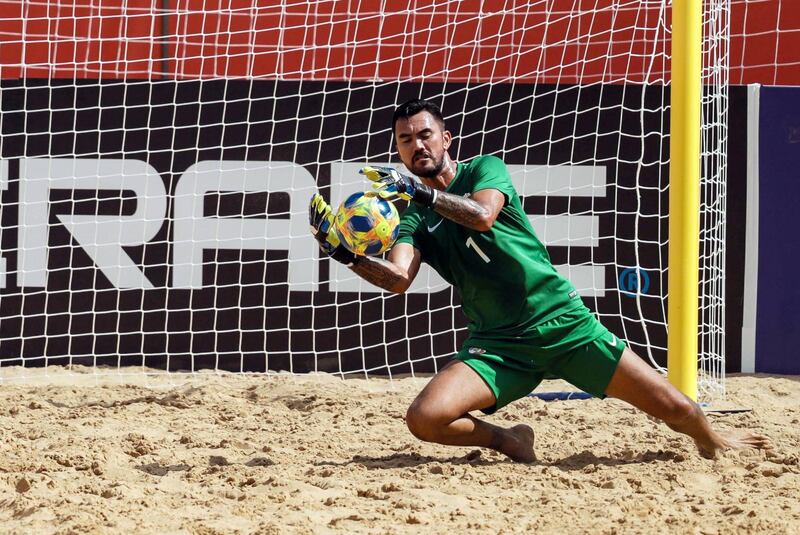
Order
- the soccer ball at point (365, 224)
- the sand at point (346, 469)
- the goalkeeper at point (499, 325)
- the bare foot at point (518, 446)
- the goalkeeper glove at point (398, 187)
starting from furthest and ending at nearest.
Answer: the bare foot at point (518, 446)
the goalkeeper at point (499, 325)
the soccer ball at point (365, 224)
the goalkeeper glove at point (398, 187)
the sand at point (346, 469)

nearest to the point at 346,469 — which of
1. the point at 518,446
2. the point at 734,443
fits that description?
the point at 518,446

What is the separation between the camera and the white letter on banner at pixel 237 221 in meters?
7.19

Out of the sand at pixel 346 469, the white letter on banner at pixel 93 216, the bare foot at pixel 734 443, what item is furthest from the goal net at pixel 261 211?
the bare foot at pixel 734 443

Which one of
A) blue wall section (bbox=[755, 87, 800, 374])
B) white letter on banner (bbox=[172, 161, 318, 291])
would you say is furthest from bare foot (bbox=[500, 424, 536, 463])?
blue wall section (bbox=[755, 87, 800, 374])

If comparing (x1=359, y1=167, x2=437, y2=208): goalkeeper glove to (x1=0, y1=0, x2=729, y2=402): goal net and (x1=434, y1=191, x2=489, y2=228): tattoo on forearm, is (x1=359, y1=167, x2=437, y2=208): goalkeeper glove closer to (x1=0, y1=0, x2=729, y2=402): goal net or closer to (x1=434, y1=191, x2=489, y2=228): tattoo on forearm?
(x1=434, y1=191, x2=489, y2=228): tattoo on forearm

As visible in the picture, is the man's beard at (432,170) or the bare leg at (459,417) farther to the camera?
the man's beard at (432,170)

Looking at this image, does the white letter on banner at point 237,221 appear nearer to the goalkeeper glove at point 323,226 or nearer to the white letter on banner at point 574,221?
the white letter on banner at point 574,221

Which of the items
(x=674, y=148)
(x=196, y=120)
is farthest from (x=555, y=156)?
(x=196, y=120)

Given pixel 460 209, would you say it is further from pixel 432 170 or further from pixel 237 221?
pixel 237 221

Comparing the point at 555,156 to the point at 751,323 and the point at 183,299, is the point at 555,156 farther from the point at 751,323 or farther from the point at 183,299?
the point at 183,299

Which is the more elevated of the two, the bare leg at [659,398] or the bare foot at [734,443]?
the bare leg at [659,398]

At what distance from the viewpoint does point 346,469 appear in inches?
169

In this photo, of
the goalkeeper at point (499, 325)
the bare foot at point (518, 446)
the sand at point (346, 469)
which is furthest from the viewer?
the bare foot at point (518, 446)

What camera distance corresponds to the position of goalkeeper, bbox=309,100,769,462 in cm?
433
